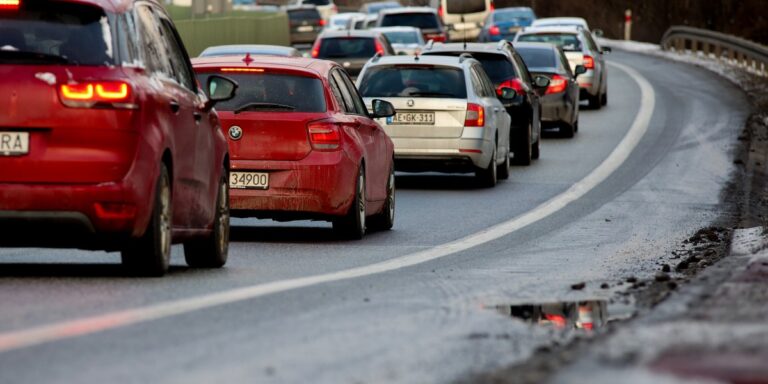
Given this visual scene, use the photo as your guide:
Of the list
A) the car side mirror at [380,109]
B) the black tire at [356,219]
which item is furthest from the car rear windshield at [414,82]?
the black tire at [356,219]

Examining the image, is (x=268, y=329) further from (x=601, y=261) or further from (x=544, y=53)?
(x=544, y=53)

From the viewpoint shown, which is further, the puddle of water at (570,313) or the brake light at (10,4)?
the brake light at (10,4)

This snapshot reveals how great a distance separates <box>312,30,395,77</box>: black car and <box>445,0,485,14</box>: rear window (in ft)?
94.7

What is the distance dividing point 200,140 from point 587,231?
552cm

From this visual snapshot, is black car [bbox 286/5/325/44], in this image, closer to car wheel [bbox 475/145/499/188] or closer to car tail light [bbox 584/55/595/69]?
car tail light [bbox 584/55/595/69]

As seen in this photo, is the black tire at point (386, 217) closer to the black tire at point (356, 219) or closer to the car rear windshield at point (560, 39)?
the black tire at point (356, 219)

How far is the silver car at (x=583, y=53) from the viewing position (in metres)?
39.5

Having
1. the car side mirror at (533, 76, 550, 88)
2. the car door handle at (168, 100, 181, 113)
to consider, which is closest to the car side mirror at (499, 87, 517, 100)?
the car side mirror at (533, 76, 550, 88)

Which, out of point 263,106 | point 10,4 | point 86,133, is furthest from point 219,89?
point 263,106

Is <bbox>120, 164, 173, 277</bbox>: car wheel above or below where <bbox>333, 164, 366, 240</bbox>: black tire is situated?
above

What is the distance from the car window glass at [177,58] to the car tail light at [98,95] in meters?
1.29

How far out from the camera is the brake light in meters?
11.0

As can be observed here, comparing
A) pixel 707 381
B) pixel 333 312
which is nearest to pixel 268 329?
pixel 333 312

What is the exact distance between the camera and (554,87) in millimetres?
31562
